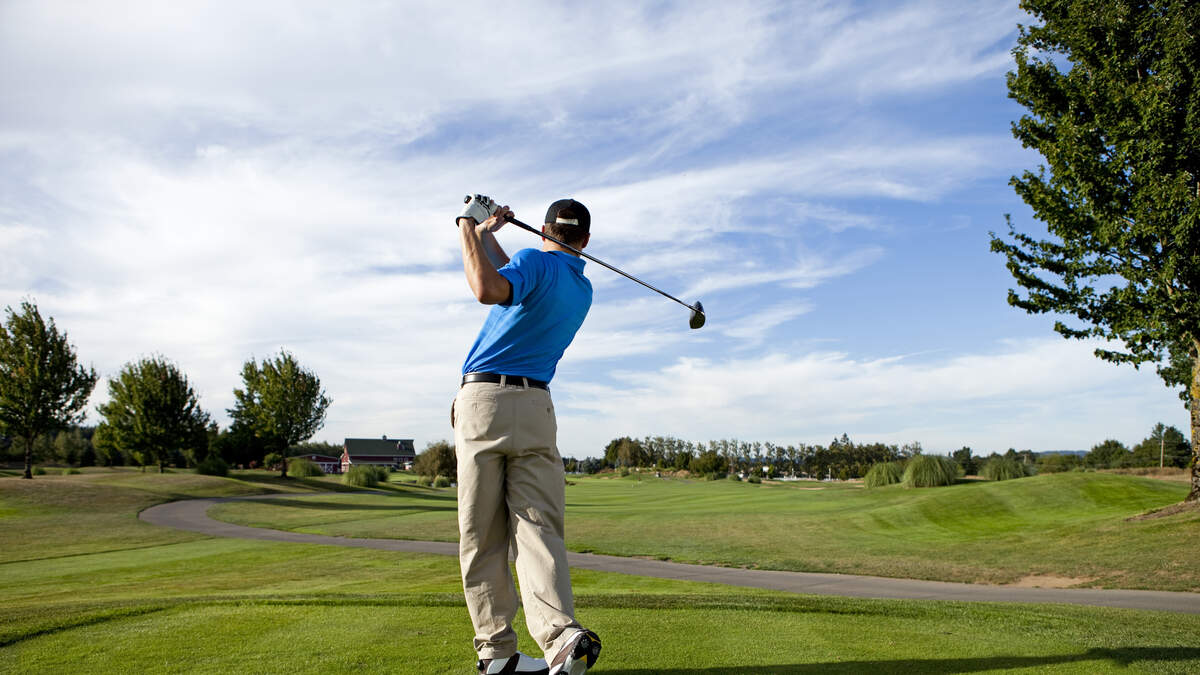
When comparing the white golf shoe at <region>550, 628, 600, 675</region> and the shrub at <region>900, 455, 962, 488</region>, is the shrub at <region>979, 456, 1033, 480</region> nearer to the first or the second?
the shrub at <region>900, 455, 962, 488</region>

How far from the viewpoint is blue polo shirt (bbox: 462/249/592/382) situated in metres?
3.85

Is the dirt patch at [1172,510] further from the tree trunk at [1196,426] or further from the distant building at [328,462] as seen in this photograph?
the distant building at [328,462]

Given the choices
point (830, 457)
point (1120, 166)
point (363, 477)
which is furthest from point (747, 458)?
point (1120, 166)

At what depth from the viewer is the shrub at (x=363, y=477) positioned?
5905cm

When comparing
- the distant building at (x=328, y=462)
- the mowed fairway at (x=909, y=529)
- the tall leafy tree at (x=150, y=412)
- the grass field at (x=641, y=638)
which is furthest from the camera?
the distant building at (x=328, y=462)

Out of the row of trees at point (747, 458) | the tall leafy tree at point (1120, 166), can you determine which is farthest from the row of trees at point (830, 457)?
the tall leafy tree at point (1120, 166)

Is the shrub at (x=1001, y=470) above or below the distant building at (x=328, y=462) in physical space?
above

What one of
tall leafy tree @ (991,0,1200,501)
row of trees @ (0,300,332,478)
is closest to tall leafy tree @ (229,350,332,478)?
row of trees @ (0,300,332,478)

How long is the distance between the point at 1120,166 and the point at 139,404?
183ft

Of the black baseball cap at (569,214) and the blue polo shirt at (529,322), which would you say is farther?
the black baseball cap at (569,214)

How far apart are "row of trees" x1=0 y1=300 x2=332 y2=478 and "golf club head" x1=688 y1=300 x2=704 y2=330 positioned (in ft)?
152

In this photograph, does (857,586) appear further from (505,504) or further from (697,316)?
(505,504)

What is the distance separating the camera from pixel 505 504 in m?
3.95

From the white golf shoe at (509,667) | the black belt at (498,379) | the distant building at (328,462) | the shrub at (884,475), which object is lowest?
the distant building at (328,462)
